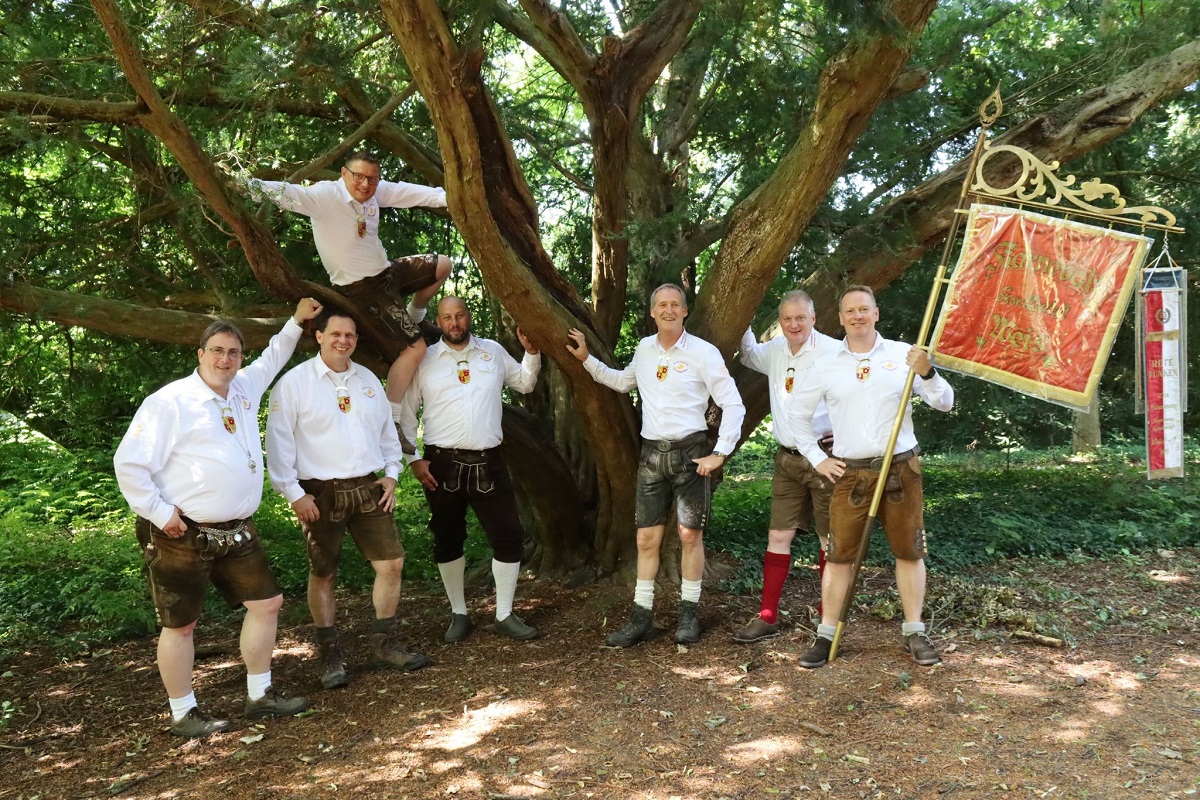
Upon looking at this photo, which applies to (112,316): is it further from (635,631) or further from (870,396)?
(870,396)

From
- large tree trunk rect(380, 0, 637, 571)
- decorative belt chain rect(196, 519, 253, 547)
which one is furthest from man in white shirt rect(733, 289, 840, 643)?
decorative belt chain rect(196, 519, 253, 547)

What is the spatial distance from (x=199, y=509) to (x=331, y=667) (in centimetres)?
120

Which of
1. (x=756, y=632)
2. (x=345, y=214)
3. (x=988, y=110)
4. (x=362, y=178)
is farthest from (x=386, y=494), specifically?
(x=988, y=110)

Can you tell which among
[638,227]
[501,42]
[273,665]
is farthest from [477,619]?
[501,42]

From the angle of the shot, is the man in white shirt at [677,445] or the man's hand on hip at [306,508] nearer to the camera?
the man's hand on hip at [306,508]

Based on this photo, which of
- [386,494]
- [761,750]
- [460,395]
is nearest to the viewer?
[761,750]

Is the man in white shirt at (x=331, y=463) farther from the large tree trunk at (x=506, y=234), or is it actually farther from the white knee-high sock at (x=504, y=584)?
the large tree trunk at (x=506, y=234)

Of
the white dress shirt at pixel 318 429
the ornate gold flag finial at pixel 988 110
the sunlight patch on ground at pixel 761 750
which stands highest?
the ornate gold flag finial at pixel 988 110

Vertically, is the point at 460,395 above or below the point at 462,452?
above

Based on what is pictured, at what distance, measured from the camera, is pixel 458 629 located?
535cm

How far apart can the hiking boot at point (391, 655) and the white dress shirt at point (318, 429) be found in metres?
0.92

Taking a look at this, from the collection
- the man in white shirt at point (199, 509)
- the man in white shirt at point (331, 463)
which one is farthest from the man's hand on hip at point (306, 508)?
the man in white shirt at point (199, 509)

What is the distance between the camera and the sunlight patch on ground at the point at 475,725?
12.6ft

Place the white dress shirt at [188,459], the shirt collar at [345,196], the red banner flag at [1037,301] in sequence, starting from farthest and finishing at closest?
the shirt collar at [345,196], the red banner flag at [1037,301], the white dress shirt at [188,459]
